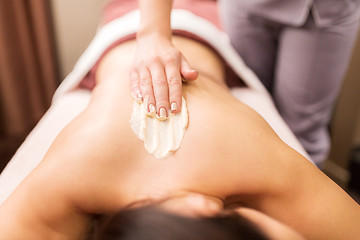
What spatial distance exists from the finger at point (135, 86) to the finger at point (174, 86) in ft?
0.27

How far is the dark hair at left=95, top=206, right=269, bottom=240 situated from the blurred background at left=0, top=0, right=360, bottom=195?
1.63m

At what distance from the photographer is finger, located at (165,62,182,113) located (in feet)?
2.98

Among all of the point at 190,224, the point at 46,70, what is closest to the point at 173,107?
the point at 190,224

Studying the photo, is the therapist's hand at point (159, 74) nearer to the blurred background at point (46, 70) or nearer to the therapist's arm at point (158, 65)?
the therapist's arm at point (158, 65)

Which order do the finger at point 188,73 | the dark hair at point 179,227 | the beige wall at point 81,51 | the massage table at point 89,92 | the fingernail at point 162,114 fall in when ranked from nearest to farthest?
the dark hair at point 179,227 < the fingernail at point 162,114 < the finger at point 188,73 < the massage table at point 89,92 < the beige wall at point 81,51

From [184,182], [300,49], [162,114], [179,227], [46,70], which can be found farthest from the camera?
[46,70]

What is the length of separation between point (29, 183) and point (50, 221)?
9 centimetres

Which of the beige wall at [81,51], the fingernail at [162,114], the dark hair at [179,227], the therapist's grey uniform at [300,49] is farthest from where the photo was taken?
the beige wall at [81,51]

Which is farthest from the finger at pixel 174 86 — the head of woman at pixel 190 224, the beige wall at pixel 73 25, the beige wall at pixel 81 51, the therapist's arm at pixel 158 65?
the beige wall at pixel 73 25

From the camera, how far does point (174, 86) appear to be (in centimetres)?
95

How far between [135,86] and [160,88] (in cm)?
8

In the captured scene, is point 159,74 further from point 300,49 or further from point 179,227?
point 300,49

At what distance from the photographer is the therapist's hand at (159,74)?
3.02ft

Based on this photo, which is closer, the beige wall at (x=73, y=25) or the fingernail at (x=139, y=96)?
the fingernail at (x=139, y=96)
